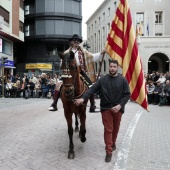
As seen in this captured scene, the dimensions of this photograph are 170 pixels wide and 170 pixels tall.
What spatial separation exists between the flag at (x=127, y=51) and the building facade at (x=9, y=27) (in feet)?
78.5

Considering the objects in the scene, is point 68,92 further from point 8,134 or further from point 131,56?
point 8,134

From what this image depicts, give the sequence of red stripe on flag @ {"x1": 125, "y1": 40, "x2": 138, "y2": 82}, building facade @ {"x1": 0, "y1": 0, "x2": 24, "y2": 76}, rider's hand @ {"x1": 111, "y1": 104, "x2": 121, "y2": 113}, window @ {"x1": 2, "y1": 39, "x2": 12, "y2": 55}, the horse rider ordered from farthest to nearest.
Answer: window @ {"x1": 2, "y1": 39, "x2": 12, "y2": 55}
building facade @ {"x1": 0, "y1": 0, "x2": 24, "y2": 76}
red stripe on flag @ {"x1": 125, "y1": 40, "x2": 138, "y2": 82}
the horse rider
rider's hand @ {"x1": 111, "y1": 104, "x2": 121, "y2": 113}

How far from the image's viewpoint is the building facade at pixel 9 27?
30141 mm

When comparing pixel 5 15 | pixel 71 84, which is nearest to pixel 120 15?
pixel 71 84

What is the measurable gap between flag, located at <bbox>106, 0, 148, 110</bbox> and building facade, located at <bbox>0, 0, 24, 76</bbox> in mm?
23935

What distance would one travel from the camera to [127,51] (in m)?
6.61

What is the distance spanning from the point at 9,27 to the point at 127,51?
27807 mm

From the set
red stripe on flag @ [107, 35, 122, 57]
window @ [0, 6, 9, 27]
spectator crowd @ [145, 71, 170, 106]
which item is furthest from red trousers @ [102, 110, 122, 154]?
window @ [0, 6, 9, 27]

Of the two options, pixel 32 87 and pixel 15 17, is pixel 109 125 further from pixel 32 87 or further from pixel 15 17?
pixel 15 17

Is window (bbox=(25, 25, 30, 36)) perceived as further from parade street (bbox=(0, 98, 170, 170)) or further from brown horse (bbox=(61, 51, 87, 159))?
brown horse (bbox=(61, 51, 87, 159))

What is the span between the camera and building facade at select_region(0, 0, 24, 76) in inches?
1187

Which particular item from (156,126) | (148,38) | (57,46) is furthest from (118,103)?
(57,46)

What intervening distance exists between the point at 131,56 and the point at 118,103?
65.6 inches

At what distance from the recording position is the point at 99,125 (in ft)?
30.4
